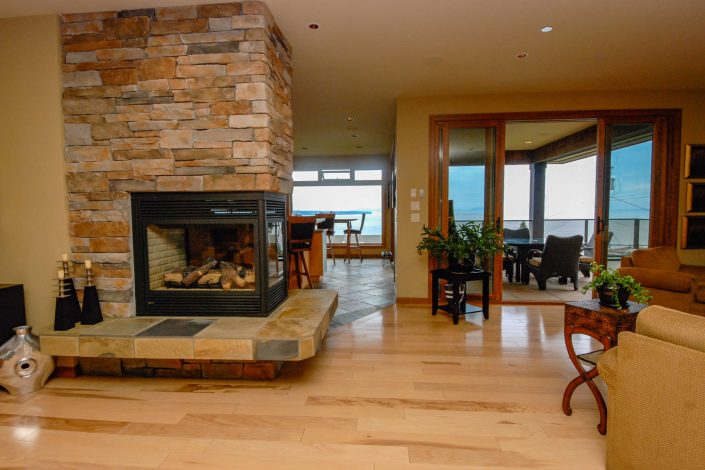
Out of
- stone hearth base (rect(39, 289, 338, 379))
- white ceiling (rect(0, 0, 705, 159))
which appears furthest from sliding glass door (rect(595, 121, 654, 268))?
stone hearth base (rect(39, 289, 338, 379))

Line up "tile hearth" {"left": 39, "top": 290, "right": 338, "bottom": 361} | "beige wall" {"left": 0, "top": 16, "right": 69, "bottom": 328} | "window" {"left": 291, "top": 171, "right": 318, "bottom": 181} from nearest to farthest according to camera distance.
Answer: "tile hearth" {"left": 39, "top": 290, "right": 338, "bottom": 361} < "beige wall" {"left": 0, "top": 16, "right": 69, "bottom": 328} < "window" {"left": 291, "top": 171, "right": 318, "bottom": 181}

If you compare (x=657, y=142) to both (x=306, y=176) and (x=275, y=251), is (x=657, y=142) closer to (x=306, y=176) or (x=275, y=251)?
(x=275, y=251)

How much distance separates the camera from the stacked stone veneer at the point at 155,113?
239 cm

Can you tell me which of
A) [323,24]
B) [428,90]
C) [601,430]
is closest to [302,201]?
[428,90]

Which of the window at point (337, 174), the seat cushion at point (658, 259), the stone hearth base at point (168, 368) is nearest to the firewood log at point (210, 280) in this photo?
the stone hearth base at point (168, 368)

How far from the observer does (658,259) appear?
347 cm

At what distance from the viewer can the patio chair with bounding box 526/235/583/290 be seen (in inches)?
193

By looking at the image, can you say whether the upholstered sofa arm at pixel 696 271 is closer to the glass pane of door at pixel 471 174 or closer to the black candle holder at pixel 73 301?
the glass pane of door at pixel 471 174

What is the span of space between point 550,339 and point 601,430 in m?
1.43

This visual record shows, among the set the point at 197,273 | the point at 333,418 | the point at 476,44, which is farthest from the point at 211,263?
the point at 476,44

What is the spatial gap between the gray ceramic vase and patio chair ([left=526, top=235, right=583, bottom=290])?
550 centimetres

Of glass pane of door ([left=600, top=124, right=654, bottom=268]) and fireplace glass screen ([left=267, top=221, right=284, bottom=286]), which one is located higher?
glass pane of door ([left=600, top=124, right=654, bottom=268])

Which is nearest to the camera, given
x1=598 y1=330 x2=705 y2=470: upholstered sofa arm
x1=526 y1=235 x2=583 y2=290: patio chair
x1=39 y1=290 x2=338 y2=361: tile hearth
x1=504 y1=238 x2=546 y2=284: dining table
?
x1=598 y1=330 x2=705 y2=470: upholstered sofa arm

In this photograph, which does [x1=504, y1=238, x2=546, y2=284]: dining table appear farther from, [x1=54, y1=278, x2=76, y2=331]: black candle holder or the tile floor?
[x1=54, y1=278, x2=76, y2=331]: black candle holder
